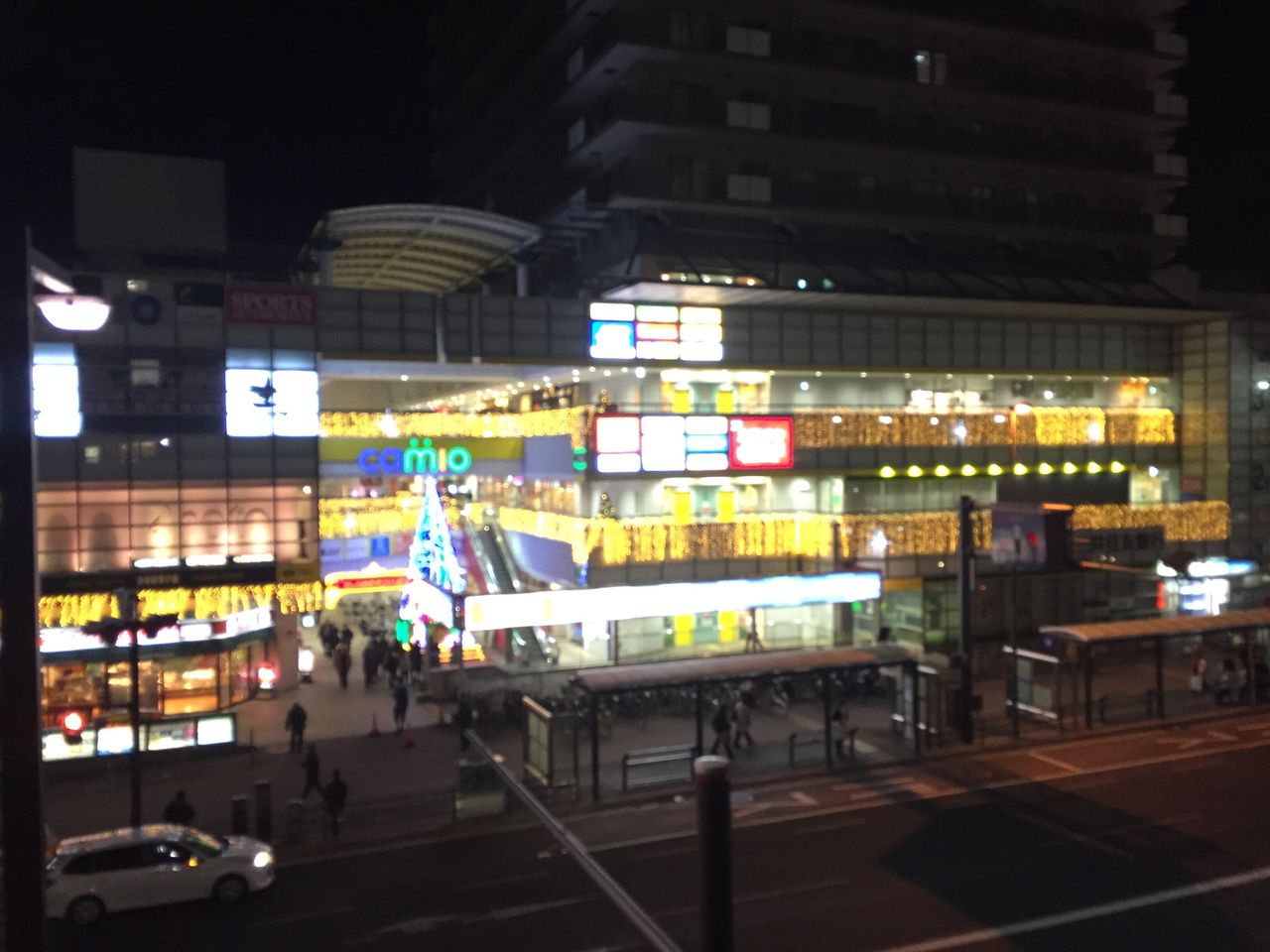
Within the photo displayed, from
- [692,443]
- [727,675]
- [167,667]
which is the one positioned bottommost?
[167,667]

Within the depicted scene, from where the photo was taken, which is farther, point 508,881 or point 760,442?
point 760,442

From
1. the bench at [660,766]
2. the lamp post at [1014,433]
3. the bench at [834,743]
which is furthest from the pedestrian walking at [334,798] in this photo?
the lamp post at [1014,433]

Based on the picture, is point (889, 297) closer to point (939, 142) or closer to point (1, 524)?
point (939, 142)

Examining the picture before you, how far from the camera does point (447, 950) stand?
46.1 feet

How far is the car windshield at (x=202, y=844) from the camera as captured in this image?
16094 millimetres

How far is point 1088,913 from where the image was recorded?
14656mm

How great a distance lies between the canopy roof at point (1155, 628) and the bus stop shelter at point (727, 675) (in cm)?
493

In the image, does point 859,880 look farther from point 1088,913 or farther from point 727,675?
point 727,675

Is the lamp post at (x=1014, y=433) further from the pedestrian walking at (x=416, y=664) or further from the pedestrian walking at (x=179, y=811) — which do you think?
the pedestrian walking at (x=179, y=811)

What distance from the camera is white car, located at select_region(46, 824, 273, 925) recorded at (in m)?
15.3

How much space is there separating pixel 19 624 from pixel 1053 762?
2307 cm

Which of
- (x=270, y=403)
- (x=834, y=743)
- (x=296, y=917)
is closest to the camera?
(x=296, y=917)

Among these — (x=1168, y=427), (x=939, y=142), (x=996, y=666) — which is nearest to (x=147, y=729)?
(x=996, y=666)

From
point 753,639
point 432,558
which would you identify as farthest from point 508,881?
point 753,639
